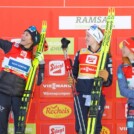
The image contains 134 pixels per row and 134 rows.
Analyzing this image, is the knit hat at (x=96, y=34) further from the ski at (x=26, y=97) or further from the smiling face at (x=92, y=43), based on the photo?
the ski at (x=26, y=97)

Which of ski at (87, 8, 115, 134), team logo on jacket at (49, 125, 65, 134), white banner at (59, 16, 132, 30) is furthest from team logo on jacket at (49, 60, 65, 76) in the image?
ski at (87, 8, 115, 134)

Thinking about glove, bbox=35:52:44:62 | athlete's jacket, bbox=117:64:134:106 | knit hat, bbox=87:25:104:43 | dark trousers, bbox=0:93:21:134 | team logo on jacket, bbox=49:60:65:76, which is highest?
knit hat, bbox=87:25:104:43

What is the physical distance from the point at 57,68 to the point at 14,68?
30.0 inches

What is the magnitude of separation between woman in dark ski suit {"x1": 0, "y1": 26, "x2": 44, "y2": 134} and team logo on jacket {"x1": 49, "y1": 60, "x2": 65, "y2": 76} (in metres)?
0.52

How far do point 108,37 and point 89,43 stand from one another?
0.89 ft

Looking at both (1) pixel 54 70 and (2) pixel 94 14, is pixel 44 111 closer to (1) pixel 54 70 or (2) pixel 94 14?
(1) pixel 54 70

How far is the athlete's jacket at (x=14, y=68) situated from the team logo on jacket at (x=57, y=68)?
58cm

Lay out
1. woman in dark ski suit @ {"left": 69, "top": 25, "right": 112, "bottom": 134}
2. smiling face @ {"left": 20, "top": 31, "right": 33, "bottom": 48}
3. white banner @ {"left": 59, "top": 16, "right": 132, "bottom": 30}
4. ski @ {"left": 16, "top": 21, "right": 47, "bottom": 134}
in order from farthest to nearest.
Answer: white banner @ {"left": 59, "top": 16, "right": 132, "bottom": 30}
smiling face @ {"left": 20, "top": 31, "right": 33, "bottom": 48}
woman in dark ski suit @ {"left": 69, "top": 25, "right": 112, "bottom": 134}
ski @ {"left": 16, "top": 21, "right": 47, "bottom": 134}

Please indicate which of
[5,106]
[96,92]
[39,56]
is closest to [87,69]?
[96,92]

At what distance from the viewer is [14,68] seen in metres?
4.82

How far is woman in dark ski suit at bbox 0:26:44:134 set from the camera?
4.77m

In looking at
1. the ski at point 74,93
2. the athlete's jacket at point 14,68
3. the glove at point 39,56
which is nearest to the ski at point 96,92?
the ski at point 74,93

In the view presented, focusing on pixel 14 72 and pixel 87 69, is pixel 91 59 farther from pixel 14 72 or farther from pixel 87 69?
pixel 14 72

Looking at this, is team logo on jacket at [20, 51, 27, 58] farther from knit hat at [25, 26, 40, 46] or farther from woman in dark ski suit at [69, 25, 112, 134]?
woman in dark ski suit at [69, 25, 112, 134]
